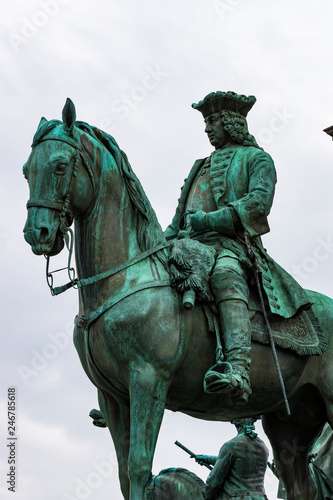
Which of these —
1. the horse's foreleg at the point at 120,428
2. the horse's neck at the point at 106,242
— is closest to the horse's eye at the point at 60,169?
the horse's neck at the point at 106,242

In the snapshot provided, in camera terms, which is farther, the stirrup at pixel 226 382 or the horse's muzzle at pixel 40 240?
the horse's muzzle at pixel 40 240

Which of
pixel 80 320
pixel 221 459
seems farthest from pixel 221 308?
pixel 221 459

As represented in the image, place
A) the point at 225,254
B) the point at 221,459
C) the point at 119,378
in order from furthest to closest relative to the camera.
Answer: the point at 221,459
the point at 225,254
the point at 119,378

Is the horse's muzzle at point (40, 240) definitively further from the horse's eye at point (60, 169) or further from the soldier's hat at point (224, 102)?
the soldier's hat at point (224, 102)

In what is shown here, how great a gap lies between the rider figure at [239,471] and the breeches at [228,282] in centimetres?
176

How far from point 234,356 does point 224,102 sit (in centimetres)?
296

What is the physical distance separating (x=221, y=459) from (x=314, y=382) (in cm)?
121

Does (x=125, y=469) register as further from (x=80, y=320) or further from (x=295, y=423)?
(x=295, y=423)

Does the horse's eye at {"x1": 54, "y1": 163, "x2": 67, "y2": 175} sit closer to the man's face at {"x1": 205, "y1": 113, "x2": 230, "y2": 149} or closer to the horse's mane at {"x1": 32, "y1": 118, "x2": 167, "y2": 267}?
the horse's mane at {"x1": 32, "y1": 118, "x2": 167, "y2": 267}

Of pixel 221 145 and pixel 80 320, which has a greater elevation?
pixel 221 145

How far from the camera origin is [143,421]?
870 centimetres

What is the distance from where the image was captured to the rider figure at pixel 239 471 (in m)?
10.2

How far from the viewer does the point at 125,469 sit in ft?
30.3

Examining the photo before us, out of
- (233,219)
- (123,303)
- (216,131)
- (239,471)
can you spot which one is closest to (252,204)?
(233,219)
